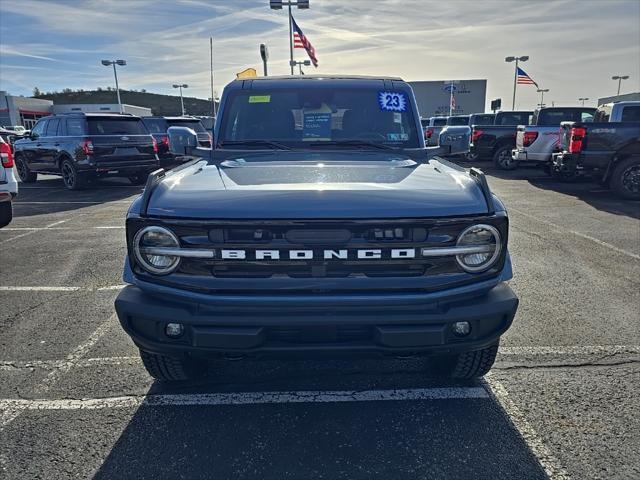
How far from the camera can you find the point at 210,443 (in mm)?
2545

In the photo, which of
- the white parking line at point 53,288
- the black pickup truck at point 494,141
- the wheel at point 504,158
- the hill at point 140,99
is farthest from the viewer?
the hill at point 140,99

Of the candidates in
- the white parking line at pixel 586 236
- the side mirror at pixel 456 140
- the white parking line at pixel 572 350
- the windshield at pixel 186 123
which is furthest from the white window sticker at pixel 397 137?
the windshield at pixel 186 123

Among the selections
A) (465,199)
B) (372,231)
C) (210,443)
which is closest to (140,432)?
(210,443)

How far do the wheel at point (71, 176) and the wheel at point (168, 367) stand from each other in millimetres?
10535

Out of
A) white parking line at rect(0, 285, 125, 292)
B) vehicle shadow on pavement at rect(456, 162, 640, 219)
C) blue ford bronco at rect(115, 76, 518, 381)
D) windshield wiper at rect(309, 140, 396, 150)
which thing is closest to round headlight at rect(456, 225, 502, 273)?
blue ford bronco at rect(115, 76, 518, 381)

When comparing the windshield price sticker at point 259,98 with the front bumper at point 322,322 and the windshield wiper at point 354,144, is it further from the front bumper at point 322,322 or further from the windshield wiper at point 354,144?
the front bumper at point 322,322

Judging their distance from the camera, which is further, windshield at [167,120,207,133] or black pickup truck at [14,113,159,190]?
windshield at [167,120,207,133]

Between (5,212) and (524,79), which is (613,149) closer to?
(5,212)

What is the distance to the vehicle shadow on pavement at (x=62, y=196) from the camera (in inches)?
396

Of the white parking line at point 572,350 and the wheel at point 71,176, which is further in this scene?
the wheel at point 71,176

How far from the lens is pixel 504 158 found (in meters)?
16.6

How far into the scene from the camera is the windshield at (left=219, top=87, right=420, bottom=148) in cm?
369

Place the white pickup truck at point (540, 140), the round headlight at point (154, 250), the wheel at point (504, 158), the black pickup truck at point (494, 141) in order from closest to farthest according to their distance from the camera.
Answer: the round headlight at point (154, 250) → the white pickup truck at point (540, 140) → the black pickup truck at point (494, 141) → the wheel at point (504, 158)

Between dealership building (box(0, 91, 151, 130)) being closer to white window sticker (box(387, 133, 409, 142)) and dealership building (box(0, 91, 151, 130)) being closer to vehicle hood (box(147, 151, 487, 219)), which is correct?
white window sticker (box(387, 133, 409, 142))
